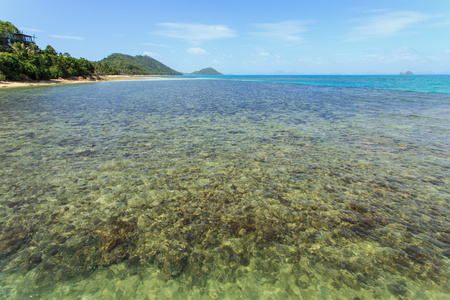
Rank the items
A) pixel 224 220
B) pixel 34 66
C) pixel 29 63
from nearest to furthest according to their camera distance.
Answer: pixel 224 220, pixel 29 63, pixel 34 66

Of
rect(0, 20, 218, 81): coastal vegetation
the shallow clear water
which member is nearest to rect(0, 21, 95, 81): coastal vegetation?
rect(0, 20, 218, 81): coastal vegetation

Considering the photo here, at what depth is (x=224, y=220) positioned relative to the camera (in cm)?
707

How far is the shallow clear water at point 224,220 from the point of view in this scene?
16.3ft

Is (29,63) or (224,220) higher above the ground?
(29,63)

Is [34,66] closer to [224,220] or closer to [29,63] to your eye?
[29,63]

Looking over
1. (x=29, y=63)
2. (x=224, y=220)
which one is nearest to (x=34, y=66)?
(x=29, y=63)

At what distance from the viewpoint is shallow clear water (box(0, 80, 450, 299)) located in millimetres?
4953

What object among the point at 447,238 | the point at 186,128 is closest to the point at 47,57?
the point at 186,128

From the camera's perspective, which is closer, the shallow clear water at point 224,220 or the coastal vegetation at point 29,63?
the shallow clear water at point 224,220

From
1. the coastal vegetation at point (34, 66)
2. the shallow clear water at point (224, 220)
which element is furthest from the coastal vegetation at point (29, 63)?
the shallow clear water at point (224, 220)

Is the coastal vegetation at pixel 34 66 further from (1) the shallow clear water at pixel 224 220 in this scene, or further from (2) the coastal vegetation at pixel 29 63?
(1) the shallow clear water at pixel 224 220

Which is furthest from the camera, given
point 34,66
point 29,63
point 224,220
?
point 34,66

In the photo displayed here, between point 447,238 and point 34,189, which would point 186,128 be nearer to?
point 34,189

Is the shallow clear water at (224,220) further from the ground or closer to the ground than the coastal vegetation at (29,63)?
closer to the ground
